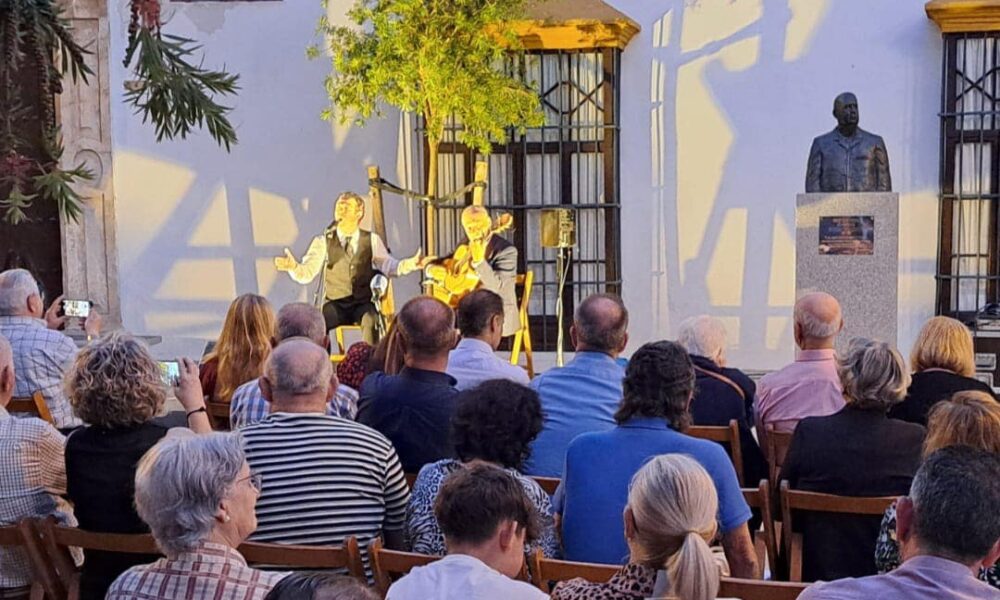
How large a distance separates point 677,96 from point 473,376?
18.5ft

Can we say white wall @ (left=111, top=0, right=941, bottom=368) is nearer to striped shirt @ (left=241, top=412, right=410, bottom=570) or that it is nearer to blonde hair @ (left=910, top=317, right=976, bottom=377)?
blonde hair @ (left=910, top=317, right=976, bottom=377)

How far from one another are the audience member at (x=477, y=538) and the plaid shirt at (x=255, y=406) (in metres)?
1.54

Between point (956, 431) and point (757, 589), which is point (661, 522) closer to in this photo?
point (757, 589)

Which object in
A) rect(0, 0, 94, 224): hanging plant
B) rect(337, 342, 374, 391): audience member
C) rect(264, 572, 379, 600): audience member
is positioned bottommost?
rect(337, 342, 374, 391): audience member

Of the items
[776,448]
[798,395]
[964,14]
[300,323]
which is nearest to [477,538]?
[776,448]

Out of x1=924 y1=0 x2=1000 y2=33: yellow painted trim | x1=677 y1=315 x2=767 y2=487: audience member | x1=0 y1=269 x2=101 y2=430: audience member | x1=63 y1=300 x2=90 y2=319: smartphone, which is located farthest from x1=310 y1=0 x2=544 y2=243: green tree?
x1=677 y1=315 x2=767 y2=487: audience member

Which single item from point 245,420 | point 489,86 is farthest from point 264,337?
point 489,86

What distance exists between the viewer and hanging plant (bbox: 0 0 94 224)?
2066 mm

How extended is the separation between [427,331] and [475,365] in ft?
2.00

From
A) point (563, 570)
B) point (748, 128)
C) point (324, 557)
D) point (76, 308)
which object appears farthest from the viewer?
point (748, 128)

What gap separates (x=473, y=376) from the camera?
14.5ft

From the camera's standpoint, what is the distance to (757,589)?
244 centimetres

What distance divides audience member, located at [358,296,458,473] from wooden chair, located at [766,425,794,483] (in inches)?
40.8

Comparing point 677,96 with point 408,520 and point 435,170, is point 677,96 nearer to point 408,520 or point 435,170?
point 435,170
